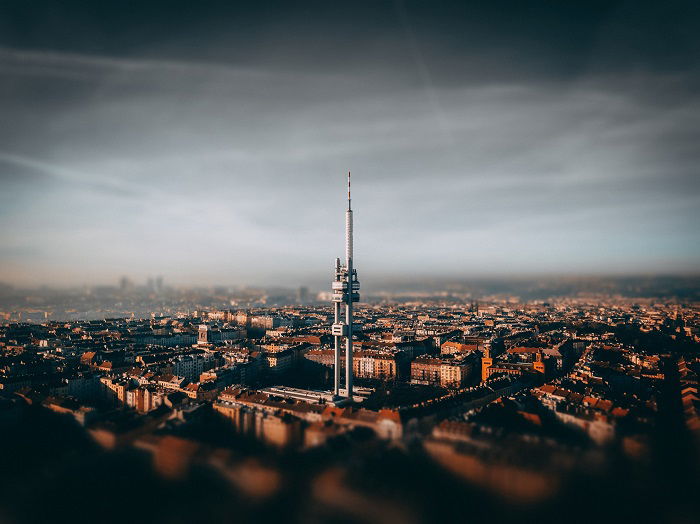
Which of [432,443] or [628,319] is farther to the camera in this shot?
[628,319]

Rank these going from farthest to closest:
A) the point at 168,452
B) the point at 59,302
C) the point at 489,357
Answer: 1. the point at 59,302
2. the point at 489,357
3. the point at 168,452

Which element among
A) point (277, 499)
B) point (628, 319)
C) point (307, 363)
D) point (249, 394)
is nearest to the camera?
point (277, 499)

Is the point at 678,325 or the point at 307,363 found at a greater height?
the point at 678,325

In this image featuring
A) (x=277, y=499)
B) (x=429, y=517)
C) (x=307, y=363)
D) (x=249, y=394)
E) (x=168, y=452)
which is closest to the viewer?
(x=429, y=517)

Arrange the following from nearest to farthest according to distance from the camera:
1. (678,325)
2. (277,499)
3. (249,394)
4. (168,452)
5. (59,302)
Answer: (277,499)
(168,452)
(249,394)
(678,325)
(59,302)

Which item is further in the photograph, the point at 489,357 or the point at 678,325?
the point at 678,325

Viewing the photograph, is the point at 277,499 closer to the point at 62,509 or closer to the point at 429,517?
the point at 429,517

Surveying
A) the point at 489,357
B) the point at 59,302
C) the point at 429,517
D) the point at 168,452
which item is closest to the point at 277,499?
the point at 429,517

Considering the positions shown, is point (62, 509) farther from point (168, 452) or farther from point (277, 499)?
point (277, 499)

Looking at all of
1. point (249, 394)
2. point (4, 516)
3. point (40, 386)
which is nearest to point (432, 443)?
Result: point (249, 394)
